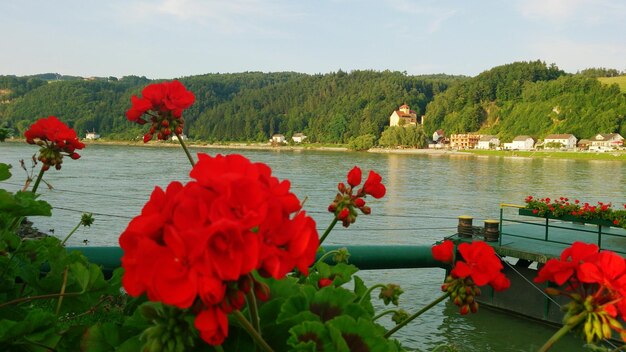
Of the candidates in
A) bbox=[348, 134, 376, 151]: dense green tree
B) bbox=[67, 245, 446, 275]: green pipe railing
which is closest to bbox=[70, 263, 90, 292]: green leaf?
bbox=[67, 245, 446, 275]: green pipe railing

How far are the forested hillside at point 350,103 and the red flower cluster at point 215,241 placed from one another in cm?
9812

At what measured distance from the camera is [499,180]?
49281 mm

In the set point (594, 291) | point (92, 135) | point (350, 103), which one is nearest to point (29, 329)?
point (594, 291)

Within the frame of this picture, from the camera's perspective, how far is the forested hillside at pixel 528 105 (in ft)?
390

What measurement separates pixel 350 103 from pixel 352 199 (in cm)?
14624

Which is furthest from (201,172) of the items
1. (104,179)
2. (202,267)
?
(104,179)

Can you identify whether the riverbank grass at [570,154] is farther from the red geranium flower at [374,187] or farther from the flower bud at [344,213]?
the flower bud at [344,213]

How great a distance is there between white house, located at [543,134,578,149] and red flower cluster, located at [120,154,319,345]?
394 feet

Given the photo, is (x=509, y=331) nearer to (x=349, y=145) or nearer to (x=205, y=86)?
(x=349, y=145)

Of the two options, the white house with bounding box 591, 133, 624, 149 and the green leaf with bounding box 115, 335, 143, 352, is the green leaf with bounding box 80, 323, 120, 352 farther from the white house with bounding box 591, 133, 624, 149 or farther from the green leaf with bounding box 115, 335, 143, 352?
the white house with bounding box 591, 133, 624, 149

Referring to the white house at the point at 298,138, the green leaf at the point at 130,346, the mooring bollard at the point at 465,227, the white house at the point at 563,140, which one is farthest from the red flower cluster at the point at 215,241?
the white house at the point at 298,138

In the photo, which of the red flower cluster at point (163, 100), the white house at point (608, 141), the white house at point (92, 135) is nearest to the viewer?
the red flower cluster at point (163, 100)

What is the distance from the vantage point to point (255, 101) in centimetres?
14600

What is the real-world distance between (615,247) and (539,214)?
1.53 meters
